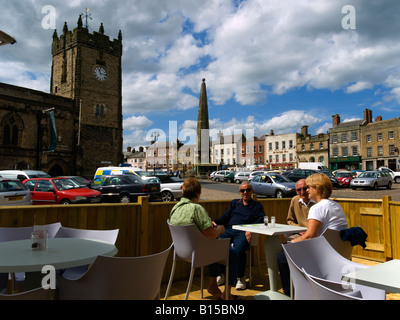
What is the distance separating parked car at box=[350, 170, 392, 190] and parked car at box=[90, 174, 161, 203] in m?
16.1

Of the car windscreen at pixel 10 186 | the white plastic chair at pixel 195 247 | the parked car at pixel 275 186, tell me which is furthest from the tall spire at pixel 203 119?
the white plastic chair at pixel 195 247

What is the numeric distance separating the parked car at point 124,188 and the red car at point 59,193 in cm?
136

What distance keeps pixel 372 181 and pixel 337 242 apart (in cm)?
2237

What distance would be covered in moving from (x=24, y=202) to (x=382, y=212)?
34.3 ft

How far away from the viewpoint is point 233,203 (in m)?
5.00

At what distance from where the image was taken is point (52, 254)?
2619 mm

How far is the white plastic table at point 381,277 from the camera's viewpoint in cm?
205

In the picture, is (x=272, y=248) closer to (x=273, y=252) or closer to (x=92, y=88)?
(x=273, y=252)

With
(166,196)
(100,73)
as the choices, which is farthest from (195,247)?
(100,73)

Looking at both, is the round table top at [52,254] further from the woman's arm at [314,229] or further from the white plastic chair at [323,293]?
the woman's arm at [314,229]
